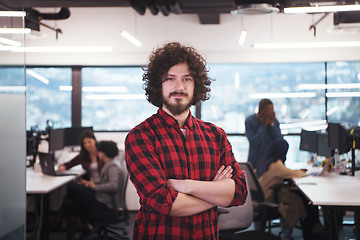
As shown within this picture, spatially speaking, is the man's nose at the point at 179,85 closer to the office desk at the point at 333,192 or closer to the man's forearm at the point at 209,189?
the man's forearm at the point at 209,189

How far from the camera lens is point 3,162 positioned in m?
1.92

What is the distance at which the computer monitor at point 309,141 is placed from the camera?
537 cm

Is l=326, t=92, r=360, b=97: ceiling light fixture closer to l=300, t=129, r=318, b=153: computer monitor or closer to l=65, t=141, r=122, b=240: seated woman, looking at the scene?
l=300, t=129, r=318, b=153: computer monitor

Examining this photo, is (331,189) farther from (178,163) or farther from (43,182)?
(43,182)

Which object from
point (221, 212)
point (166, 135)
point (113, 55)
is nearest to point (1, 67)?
point (166, 135)

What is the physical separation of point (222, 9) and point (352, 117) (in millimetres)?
3382

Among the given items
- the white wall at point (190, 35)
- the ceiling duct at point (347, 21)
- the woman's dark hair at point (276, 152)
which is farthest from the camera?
the white wall at point (190, 35)

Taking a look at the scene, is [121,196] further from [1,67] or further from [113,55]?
[113,55]

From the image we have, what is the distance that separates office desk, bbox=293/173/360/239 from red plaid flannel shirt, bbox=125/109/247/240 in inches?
63.9

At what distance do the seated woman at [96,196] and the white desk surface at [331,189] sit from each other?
75.6 inches

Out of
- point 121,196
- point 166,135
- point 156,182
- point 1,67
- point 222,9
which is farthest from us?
point 222,9

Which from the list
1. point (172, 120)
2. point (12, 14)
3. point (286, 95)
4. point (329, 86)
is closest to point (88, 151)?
point (12, 14)

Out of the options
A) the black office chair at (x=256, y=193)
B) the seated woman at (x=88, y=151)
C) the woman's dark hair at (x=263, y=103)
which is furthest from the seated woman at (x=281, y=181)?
the seated woman at (x=88, y=151)

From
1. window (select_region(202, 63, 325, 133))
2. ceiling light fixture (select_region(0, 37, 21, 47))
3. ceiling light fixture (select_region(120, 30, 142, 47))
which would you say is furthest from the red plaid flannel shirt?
window (select_region(202, 63, 325, 133))
